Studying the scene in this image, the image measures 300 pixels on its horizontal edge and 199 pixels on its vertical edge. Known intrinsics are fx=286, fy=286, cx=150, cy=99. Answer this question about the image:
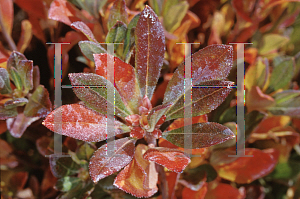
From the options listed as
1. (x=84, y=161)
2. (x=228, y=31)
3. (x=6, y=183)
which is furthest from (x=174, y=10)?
(x=6, y=183)

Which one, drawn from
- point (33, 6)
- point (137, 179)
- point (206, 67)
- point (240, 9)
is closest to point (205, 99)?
point (206, 67)

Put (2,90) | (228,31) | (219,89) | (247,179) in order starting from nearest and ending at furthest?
(219,89) < (2,90) < (247,179) < (228,31)

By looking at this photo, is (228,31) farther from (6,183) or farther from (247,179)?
(6,183)

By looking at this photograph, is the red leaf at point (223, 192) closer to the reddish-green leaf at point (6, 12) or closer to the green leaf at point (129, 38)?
the green leaf at point (129, 38)

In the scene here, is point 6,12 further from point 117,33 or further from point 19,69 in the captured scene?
point 117,33

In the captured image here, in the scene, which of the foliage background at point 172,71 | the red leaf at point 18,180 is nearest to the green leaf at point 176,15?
the foliage background at point 172,71
